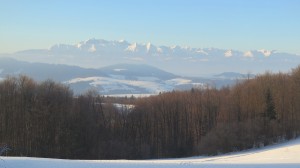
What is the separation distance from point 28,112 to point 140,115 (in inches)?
1105

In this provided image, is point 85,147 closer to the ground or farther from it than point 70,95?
closer to the ground

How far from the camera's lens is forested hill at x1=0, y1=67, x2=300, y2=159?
7262 centimetres

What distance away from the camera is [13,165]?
27328mm

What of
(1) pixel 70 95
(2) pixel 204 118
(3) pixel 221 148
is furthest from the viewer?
(2) pixel 204 118

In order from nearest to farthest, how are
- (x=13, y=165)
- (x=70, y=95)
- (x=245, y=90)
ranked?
1. (x=13, y=165)
2. (x=70, y=95)
3. (x=245, y=90)

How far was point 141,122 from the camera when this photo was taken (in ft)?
309

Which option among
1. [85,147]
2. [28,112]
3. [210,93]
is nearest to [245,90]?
[210,93]

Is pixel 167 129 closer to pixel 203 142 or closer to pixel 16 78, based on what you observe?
pixel 203 142

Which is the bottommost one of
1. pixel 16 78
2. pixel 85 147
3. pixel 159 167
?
pixel 85 147

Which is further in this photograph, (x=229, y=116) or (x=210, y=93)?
(x=210, y=93)

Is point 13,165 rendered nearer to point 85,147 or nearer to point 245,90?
point 85,147

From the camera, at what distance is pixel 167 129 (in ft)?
312

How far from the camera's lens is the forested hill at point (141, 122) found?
7262cm

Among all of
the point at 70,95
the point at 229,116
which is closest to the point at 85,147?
the point at 70,95
